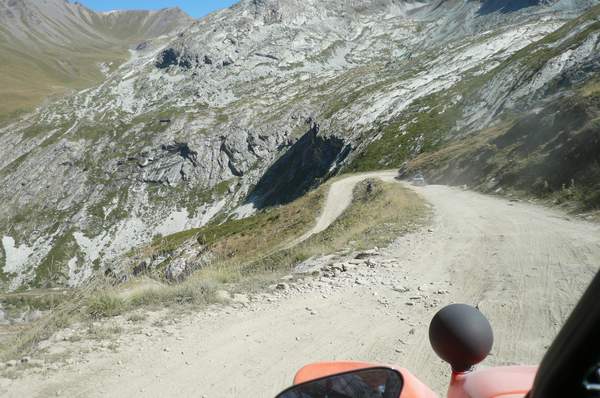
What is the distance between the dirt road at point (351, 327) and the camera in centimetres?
553

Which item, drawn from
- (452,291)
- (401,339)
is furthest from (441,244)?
(401,339)

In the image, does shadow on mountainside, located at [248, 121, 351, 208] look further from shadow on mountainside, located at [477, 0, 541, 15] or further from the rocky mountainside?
shadow on mountainside, located at [477, 0, 541, 15]

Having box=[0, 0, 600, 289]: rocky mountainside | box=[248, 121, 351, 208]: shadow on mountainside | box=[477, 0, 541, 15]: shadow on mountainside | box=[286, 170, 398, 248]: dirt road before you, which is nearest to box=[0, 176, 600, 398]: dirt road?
box=[286, 170, 398, 248]: dirt road

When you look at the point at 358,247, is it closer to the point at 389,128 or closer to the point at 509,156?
the point at 509,156

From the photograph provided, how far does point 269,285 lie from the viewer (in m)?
9.44

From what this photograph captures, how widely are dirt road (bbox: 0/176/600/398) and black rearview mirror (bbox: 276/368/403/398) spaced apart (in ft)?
9.66

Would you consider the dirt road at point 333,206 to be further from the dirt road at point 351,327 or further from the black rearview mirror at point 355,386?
the black rearview mirror at point 355,386

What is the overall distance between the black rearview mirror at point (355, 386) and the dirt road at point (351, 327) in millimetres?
2946

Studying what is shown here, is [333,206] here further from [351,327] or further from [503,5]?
[503,5]

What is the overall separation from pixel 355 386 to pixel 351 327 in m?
4.68

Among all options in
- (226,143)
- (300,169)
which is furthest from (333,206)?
(226,143)

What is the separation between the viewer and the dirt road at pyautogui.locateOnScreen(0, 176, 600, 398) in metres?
5.53

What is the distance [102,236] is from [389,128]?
105 m

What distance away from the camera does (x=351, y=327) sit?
712cm
